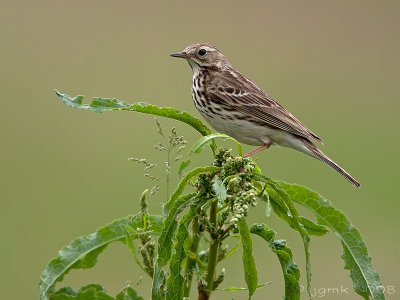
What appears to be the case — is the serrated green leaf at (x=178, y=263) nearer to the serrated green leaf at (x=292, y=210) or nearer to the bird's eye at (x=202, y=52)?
the serrated green leaf at (x=292, y=210)

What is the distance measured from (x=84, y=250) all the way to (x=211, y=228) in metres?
0.81

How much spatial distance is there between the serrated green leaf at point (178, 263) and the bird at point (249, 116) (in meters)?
2.90

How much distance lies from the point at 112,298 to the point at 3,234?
10520mm

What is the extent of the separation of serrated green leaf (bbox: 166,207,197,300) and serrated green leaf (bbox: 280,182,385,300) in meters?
0.43

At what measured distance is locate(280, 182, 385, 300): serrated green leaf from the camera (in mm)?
3496

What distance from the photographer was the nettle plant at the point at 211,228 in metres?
3.16

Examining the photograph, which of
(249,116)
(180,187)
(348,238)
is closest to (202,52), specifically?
(249,116)

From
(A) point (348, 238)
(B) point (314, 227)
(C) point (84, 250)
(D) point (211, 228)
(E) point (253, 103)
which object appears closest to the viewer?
(D) point (211, 228)

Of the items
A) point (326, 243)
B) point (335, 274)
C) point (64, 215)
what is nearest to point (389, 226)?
point (326, 243)

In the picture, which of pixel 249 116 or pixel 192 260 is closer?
pixel 192 260

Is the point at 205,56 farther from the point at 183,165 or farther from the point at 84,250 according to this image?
the point at 183,165

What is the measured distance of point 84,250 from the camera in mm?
3783

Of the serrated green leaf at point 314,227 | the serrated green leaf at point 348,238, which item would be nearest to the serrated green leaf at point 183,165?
the serrated green leaf at point 348,238

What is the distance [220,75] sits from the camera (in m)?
6.86
